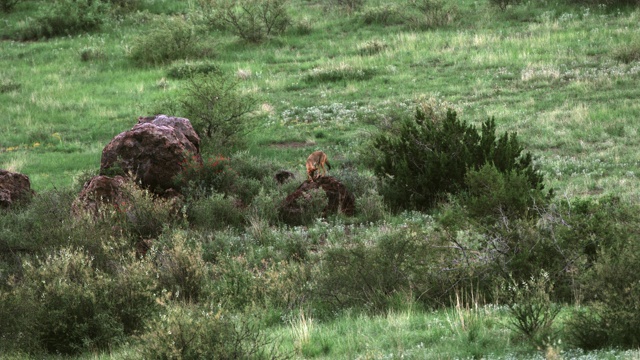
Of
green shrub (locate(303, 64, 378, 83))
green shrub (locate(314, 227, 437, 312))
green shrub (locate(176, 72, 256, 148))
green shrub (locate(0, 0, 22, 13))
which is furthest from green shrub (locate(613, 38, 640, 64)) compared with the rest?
green shrub (locate(0, 0, 22, 13))

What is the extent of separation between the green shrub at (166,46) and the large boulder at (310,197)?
12.7 m

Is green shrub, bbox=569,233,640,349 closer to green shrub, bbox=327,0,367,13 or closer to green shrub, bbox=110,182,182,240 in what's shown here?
green shrub, bbox=110,182,182,240

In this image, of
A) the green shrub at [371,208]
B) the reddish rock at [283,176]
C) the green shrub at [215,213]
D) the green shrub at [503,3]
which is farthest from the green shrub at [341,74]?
the green shrub at [215,213]

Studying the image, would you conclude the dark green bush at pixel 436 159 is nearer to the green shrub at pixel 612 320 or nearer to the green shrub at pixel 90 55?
the green shrub at pixel 612 320

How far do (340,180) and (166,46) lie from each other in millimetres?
12652

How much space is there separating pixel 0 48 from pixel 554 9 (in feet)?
57.2

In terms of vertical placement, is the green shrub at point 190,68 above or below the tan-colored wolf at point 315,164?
above

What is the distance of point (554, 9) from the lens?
2620cm

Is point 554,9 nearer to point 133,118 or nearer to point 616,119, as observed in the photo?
point 616,119

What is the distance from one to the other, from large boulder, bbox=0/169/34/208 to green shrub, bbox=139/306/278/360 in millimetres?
8556

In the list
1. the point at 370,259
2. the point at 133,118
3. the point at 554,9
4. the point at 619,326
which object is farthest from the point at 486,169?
the point at 554,9

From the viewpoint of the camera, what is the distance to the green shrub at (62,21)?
29250 millimetres

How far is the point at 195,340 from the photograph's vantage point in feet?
20.0

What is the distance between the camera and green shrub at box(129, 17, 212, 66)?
25.2 m
